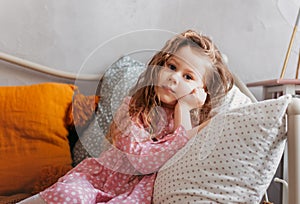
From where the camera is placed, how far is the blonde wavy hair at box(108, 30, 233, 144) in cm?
98

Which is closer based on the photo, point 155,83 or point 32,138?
point 155,83

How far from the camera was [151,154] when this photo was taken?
3.22 ft

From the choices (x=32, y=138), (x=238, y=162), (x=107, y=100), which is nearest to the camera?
(x=238, y=162)

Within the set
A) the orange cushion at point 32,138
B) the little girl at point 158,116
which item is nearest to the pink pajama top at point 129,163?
the little girl at point 158,116

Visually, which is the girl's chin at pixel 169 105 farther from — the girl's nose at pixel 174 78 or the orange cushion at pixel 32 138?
the orange cushion at pixel 32 138

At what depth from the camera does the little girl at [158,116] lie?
0.96 meters

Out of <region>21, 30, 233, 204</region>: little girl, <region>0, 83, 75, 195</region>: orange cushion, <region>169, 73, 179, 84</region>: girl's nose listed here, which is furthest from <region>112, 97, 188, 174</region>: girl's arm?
<region>0, 83, 75, 195</region>: orange cushion

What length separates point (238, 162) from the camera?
92 cm

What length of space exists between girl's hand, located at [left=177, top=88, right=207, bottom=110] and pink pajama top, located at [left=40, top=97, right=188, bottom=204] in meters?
0.04

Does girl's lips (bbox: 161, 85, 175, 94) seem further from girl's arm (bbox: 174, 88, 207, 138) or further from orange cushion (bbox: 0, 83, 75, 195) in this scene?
orange cushion (bbox: 0, 83, 75, 195)

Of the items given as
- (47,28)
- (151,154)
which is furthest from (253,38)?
(151,154)

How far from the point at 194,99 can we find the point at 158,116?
3.6 inches

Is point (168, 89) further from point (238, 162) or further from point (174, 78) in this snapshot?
point (238, 162)

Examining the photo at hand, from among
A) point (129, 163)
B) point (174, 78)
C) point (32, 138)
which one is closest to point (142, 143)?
point (129, 163)
